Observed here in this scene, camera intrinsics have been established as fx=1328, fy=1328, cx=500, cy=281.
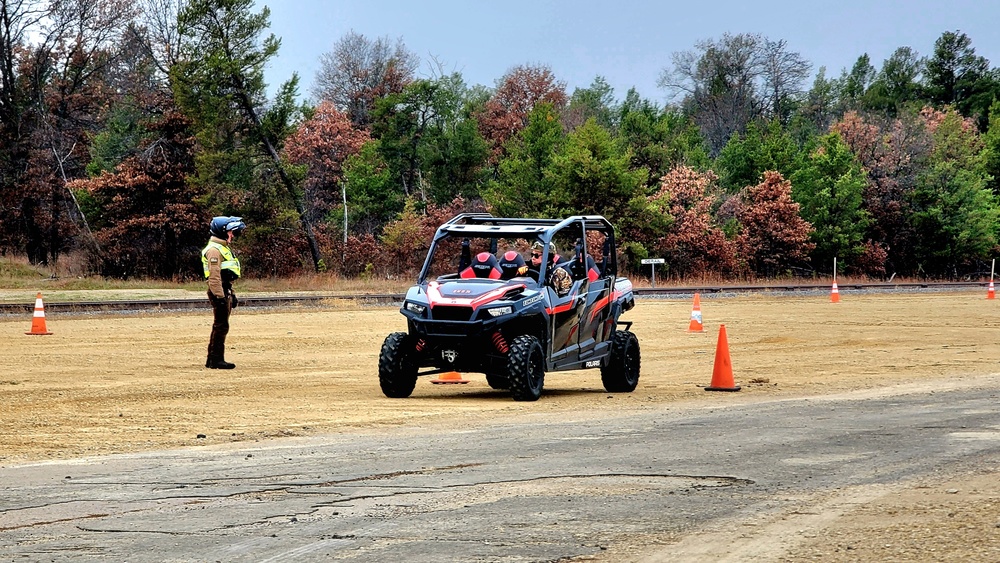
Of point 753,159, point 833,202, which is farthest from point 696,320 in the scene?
point 753,159

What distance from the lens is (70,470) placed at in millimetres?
10016

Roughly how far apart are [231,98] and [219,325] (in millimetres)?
44262

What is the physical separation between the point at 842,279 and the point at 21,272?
41668mm

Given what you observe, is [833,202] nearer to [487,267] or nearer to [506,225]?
[506,225]

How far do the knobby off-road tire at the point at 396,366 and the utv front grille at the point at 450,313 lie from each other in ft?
2.10

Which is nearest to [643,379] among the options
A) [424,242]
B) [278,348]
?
[278,348]

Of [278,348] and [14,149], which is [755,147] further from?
[278,348]

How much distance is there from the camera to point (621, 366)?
684 inches

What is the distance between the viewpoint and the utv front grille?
50.5 ft

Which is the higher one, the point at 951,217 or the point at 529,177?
the point at 529,177

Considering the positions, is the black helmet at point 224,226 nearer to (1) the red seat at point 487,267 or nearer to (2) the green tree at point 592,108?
(1) the red seat at point 487,267

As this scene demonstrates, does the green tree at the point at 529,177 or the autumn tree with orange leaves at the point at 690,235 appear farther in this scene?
the autumn tree with orange leaves at the point at 690,235

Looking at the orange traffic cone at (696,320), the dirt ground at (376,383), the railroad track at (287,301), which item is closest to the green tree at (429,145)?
the railroad track at (287,301)

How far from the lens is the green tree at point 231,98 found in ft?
202
